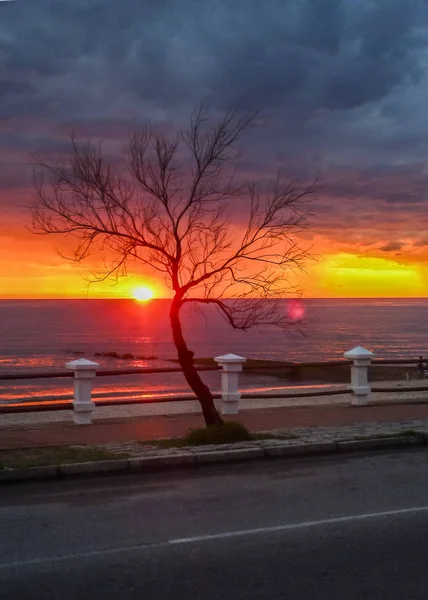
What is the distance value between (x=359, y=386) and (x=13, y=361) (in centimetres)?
6788

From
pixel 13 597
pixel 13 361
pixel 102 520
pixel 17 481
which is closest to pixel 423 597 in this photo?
pixel 13 597

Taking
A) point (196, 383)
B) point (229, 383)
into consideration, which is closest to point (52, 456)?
point (196, 383)

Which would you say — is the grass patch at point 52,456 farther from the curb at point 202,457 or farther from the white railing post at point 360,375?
the white railing post at point 360,375

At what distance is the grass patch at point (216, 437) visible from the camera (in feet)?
38.4

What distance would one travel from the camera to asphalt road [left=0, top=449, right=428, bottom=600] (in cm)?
562

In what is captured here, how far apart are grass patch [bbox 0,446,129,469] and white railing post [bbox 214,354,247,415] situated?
16.5 ft

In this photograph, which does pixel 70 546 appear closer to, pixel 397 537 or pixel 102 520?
pixel 102 520

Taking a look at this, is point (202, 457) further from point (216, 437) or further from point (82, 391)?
point (82, 391)

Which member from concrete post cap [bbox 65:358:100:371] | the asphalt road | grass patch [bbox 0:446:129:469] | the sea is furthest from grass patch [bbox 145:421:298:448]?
the sea

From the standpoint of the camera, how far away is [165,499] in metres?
8.69

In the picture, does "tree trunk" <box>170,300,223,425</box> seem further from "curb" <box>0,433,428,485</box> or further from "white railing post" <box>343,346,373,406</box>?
"white railing post" <box>343,346,373,406</box>

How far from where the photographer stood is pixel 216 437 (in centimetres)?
1182

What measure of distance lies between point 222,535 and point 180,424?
7555 mm

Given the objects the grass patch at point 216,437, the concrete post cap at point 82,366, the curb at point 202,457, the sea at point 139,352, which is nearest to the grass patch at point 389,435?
the curb at point 202,457
